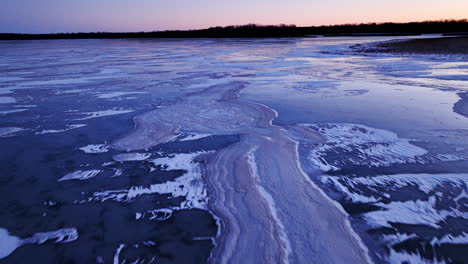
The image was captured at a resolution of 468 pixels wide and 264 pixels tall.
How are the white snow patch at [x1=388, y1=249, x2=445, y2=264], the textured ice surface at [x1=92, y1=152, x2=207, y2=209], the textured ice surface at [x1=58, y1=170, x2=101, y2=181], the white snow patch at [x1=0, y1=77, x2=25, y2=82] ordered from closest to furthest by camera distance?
the white snow patch at [x1=388, y1=249, x2=445, y2=264]
the textured ice surface at [x1=92, y1=152, x2=207, y2=209]
the textured ice surface at [x1=58, y1=170, x2=101, y2=181]
the white snow patch at [x1=0, y1=77, x2=25, y2=82]

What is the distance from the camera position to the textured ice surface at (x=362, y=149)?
2342mm

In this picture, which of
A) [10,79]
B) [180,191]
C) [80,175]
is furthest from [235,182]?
[10,79]

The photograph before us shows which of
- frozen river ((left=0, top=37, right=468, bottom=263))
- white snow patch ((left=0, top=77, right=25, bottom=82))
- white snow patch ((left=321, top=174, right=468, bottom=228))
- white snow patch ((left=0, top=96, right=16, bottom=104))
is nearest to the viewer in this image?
frozen river ((left=0, top=37, right=468, bottom=263))

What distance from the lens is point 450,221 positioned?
163cm

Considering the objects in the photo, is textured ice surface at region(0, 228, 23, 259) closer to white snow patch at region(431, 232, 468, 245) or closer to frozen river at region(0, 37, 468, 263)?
frozen river at region(0, 37, 468, 263)

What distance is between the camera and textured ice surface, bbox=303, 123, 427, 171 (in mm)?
2342

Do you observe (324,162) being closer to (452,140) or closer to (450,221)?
(450,221)

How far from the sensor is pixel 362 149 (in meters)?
2.60

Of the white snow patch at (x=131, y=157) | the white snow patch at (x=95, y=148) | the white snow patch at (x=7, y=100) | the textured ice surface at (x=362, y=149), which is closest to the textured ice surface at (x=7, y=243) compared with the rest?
the white snow patch at (x=131, y=157)

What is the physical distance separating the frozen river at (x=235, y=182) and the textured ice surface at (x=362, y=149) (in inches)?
0.7

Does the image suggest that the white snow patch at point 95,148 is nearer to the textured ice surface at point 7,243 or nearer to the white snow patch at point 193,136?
the white snow patch at point 193,136

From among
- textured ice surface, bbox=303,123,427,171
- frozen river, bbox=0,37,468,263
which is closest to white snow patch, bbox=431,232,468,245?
frozen river, bbox=0,37,468,263

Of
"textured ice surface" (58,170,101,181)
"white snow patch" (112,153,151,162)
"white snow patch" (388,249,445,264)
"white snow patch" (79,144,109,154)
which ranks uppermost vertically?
"white snow patch" (79,144,109,154)

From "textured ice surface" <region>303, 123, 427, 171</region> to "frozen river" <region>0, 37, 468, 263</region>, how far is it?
0.06 feet
